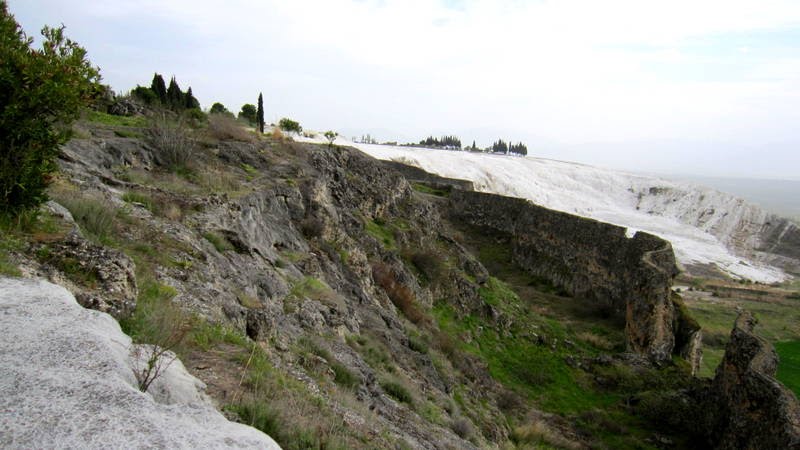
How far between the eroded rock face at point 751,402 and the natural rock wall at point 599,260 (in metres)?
4.14

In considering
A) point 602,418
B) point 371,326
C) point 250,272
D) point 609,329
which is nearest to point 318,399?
point 250,272

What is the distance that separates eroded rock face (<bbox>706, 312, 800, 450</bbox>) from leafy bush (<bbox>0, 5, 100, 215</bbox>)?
12588 millimetres

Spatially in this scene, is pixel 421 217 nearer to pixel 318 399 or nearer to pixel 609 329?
pixel 609 329

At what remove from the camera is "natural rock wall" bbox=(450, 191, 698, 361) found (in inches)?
714

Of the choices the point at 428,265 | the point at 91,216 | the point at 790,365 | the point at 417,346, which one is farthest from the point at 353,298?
the point at 790,365

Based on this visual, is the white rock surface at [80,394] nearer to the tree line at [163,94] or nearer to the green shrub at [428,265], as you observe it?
the green shrub at [428,265]

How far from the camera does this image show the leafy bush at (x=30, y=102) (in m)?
4.93

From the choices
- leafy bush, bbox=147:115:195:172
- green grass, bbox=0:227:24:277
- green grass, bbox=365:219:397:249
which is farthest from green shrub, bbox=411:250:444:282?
green grass, bbox=0:227:24:277

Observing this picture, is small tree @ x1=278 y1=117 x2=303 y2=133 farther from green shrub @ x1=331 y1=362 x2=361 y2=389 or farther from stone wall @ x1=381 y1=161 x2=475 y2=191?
green shrub @ x1=331 y1=362 x2=361 y2=389

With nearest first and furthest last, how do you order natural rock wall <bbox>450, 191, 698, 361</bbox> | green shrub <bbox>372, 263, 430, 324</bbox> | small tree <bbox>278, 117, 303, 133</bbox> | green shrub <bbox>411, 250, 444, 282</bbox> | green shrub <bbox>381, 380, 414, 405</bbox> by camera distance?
green shrub <bbox>381, 380, 414, 405</bbox>, green shrub <bbox>372, 263, 430, 324</bbox>, natural rock wall <bbox>450, 191, 698, 361</bbox>, green shrub <bbox>411, 250, 444, 282</bbox>, small tree <bbox>278, 117, 303, 133</bbox>

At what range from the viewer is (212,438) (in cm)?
286

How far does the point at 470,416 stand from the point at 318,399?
22.0 feet

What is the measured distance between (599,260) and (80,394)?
24.9 m

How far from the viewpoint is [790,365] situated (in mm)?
23688
